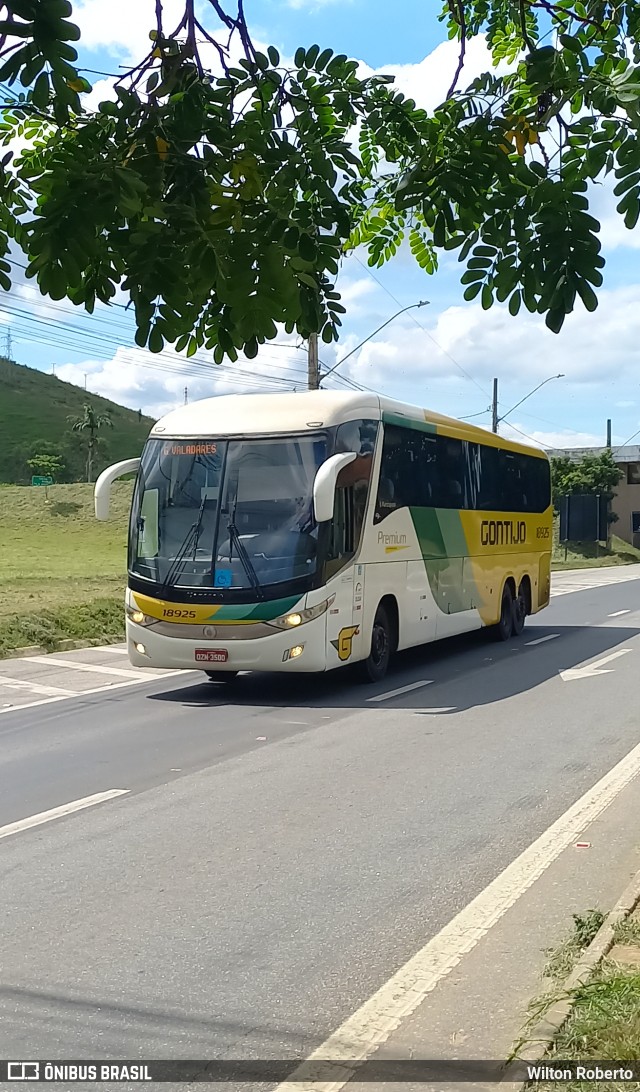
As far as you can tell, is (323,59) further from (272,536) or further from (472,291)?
(272,536)

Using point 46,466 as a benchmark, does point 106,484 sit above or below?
below

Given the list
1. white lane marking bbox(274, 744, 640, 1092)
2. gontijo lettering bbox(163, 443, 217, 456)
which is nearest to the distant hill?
gontijo lettering bbox(163, 443, 217, 456)

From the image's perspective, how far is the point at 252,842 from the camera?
7.00 metres

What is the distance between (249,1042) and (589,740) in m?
6.73

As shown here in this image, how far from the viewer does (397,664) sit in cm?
1686

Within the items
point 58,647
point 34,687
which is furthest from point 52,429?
point 34,687

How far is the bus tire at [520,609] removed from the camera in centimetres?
2077

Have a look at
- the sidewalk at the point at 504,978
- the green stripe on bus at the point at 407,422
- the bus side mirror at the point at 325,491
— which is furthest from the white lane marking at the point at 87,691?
the sidewalk at the point at 504,978

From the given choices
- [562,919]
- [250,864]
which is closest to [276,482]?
[250,864]

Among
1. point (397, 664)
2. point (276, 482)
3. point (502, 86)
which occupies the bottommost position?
point (397, 664)

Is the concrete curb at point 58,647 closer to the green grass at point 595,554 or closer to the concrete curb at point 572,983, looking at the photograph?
the concrete curb at point 572,983

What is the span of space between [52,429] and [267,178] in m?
170

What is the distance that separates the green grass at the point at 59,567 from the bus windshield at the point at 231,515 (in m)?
5.26

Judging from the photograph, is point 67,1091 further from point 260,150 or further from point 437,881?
point 260,150
